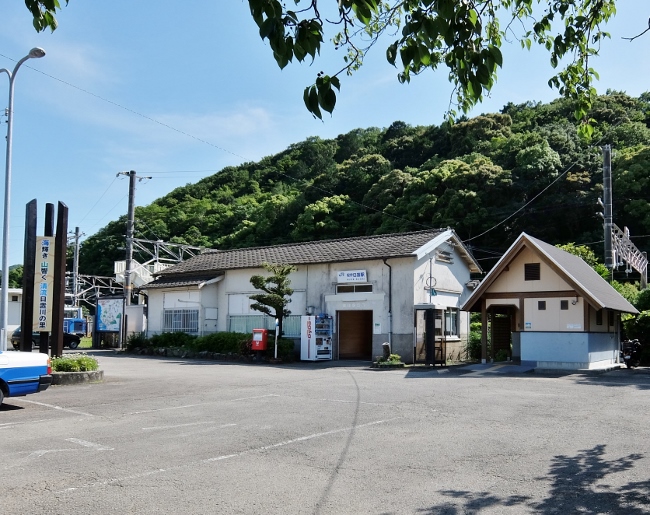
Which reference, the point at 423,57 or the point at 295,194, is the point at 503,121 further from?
the point at 423,57

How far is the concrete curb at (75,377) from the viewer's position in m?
15.0

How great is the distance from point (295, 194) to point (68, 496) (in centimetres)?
5412

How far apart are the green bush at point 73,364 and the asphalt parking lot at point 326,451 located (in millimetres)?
1270

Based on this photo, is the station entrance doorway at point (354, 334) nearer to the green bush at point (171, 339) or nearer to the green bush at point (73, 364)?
the green bush at point (171, 339)

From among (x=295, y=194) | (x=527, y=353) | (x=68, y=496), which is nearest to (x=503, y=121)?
(x=295, y=194)

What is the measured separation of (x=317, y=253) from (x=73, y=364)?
14555 mm

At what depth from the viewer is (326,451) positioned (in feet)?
24.4

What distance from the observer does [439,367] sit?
72.2ft

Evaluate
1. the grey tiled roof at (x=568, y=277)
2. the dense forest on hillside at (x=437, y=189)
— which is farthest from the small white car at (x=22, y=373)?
the dense forest on hillside at (x=437, y=189)

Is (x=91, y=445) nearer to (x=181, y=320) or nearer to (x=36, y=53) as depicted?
(x=36, y=53)

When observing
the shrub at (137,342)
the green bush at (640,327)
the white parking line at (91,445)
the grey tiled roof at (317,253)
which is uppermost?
the grey tiled roof at (317,253)

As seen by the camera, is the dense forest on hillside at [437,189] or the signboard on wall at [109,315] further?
the dense forest on hillside at [437,189]

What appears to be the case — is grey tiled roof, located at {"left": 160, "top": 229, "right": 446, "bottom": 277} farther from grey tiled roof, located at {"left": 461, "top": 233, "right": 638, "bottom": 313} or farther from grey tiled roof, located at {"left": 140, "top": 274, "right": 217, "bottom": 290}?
grey tiled roof, located at {"left": 461, "top": 233, "right": 638, "bottom": 313}

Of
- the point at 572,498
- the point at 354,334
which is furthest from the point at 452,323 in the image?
the point at 572,498
